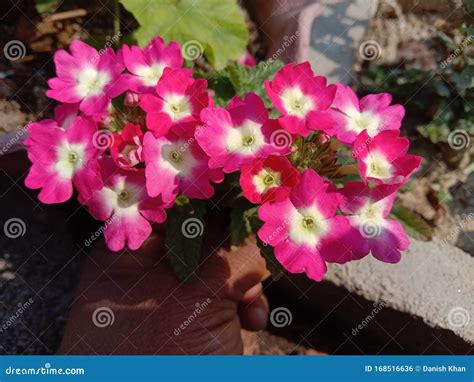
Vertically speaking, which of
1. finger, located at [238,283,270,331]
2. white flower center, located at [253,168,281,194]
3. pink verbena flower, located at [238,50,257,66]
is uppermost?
white flower center, located at [253,168,281,194]

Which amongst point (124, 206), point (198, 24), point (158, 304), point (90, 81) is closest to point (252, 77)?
point (198, 24)

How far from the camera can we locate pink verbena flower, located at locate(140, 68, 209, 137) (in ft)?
4.52

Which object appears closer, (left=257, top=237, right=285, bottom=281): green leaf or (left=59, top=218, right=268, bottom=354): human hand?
(left=257, top=237, right=285, bottom=281): green leaf

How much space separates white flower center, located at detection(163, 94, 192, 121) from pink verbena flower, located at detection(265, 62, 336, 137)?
0.19m

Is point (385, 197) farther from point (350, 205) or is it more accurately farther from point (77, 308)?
point (77, 308)

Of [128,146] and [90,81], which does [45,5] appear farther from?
[128,146]

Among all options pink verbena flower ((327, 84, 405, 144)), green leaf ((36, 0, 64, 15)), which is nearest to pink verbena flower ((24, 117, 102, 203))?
pink verbena flower ((327, 84, 405, 144))

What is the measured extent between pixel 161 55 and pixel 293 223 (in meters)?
0.57

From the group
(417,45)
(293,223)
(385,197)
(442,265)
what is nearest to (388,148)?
(385,197)

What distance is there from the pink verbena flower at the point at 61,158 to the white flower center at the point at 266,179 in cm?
38

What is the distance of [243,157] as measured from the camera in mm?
1334

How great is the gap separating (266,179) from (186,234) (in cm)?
37

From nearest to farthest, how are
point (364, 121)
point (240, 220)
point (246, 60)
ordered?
point (364, 121) → point (240, 220) → point (246, 60)

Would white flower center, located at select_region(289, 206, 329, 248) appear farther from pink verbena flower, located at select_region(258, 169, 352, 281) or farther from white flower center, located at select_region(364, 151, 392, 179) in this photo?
white flower center, located at select_region(364, 151, 392, 179)
